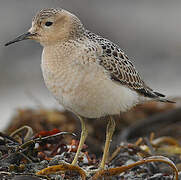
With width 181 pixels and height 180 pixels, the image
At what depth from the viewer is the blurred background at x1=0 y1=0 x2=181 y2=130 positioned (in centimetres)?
905

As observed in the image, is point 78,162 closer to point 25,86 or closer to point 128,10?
point 25,86

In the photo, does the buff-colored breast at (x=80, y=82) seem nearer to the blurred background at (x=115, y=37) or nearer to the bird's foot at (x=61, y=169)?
the bird's foot at (x=61, y=169)

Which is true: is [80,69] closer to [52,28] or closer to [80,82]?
[80,82]

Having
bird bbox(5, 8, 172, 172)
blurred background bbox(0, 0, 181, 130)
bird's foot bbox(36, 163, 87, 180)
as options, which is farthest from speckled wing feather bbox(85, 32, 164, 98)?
blurred background bbox(0, 0, 181, 130)

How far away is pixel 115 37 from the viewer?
1098 centimetres

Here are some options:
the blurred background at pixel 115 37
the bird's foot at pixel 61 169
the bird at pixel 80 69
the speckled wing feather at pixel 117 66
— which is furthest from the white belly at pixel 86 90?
the blurred background at pixel 115 37

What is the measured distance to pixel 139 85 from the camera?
423cm

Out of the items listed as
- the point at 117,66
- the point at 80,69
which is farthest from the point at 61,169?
the point at 117,66

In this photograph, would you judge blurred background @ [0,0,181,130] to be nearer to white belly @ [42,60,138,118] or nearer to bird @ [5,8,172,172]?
bird @ [5,8,172,172]

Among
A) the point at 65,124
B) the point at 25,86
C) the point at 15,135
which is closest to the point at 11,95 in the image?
the point at 25,86

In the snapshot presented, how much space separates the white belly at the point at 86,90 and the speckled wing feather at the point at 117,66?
118 millimetres

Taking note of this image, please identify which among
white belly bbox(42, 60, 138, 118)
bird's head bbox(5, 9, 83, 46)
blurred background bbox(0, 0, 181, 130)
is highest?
bird's head bbox(5, 9, 83, 46)

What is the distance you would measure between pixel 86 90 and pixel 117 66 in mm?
471

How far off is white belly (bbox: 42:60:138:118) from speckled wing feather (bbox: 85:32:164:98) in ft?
0.39
